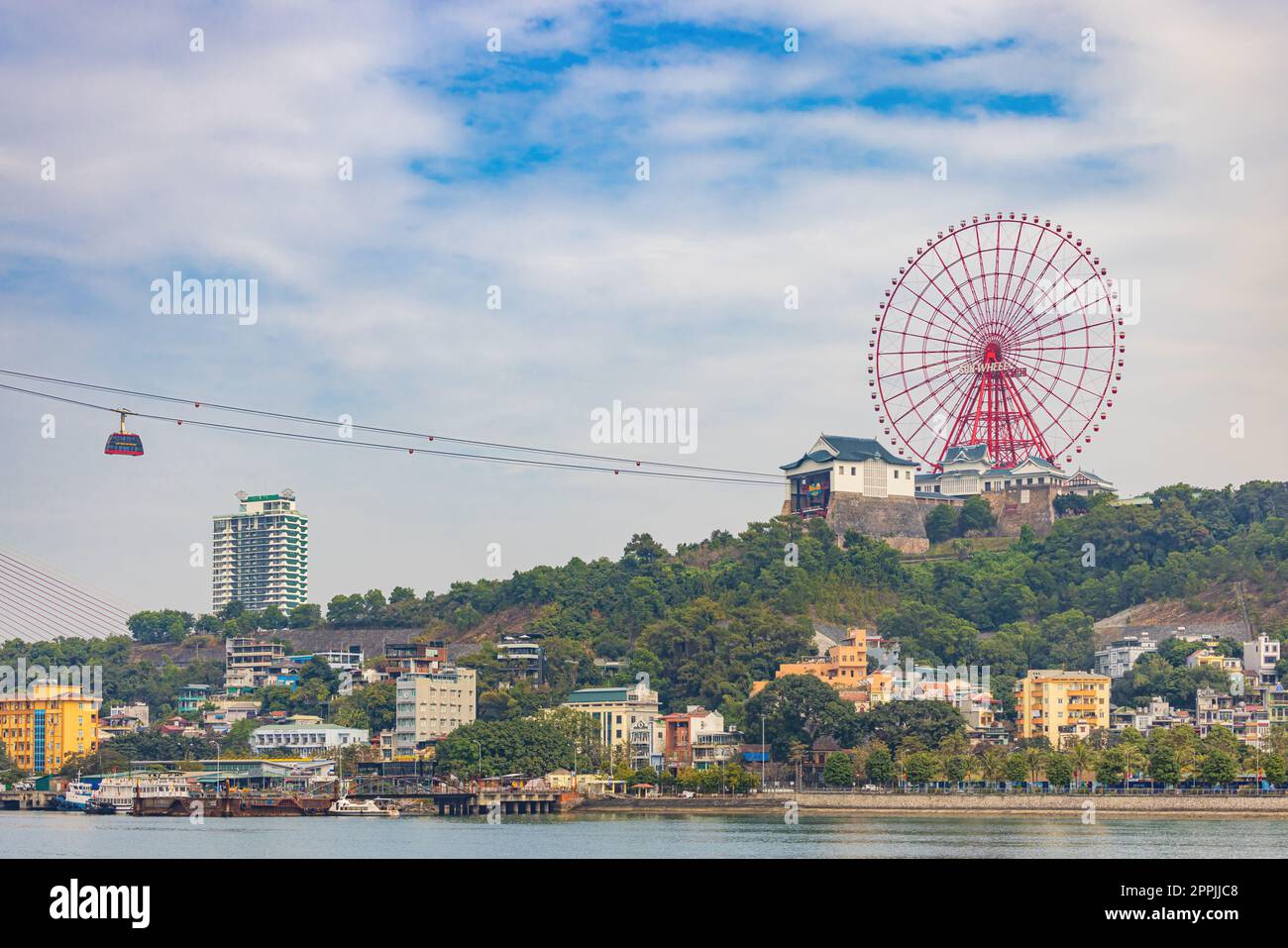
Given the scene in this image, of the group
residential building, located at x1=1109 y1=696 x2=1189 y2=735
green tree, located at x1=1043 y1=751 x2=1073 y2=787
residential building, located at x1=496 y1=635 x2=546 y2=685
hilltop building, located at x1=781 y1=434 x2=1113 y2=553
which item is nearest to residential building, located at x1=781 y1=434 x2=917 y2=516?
hilltop building, located at x1=781 y1=434 x2=1113 y2=553

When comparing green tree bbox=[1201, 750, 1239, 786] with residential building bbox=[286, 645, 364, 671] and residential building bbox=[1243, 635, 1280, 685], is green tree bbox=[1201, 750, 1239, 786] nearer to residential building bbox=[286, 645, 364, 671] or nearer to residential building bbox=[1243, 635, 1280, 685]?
residential building bbox=[1243, 635, 1280, 685]

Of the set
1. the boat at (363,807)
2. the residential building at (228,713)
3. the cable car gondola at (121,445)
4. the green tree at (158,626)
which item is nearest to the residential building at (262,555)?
the green tree at (158,626)

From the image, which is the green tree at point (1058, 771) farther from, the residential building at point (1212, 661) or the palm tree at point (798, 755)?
the residential building at point (1212, 661)

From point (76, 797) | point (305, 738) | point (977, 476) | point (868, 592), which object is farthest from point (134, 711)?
point (977, 476)

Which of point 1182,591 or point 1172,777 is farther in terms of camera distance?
point 1182,591

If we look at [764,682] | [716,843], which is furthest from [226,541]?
[716,843]
